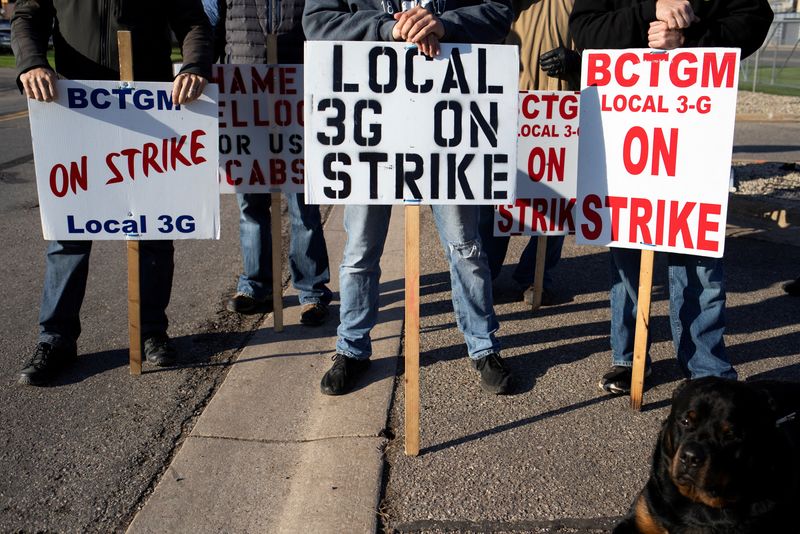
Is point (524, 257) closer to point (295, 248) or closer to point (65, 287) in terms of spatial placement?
point (295, 248)

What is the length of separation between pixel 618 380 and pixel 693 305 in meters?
0.51

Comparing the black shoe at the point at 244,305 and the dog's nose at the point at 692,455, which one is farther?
the black shoe at the point at 244,305

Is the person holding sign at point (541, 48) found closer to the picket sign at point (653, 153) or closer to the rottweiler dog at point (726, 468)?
the picket sign at point (653, 153)

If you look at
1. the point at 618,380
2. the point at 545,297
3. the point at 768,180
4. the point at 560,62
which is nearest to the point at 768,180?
the point at 768,180

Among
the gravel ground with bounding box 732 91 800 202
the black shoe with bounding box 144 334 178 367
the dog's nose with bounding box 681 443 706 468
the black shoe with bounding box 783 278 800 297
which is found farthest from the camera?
the gravel ground with bounding box 732 91 800 202

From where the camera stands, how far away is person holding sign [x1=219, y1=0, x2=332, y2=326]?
5.15m

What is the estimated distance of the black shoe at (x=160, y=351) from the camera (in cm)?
452

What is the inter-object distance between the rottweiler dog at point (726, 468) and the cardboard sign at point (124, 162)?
8.23ft

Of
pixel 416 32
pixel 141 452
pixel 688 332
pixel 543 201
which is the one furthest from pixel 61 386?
pixel 688 332

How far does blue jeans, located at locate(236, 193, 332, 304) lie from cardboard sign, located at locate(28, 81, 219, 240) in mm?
1019

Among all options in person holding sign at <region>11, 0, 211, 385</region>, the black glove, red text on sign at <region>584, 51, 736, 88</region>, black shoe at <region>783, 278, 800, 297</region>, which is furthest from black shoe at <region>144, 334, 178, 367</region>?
black shoe at <region>783, 278, 800, 297</region>

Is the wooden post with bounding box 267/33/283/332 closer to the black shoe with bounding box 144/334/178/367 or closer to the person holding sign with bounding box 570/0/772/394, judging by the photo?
the black shoe with bounding box 144/334/178/367

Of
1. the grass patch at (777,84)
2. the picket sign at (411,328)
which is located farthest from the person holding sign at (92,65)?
the grass patch at (777,84)

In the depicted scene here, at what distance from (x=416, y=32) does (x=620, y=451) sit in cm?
→ 194
